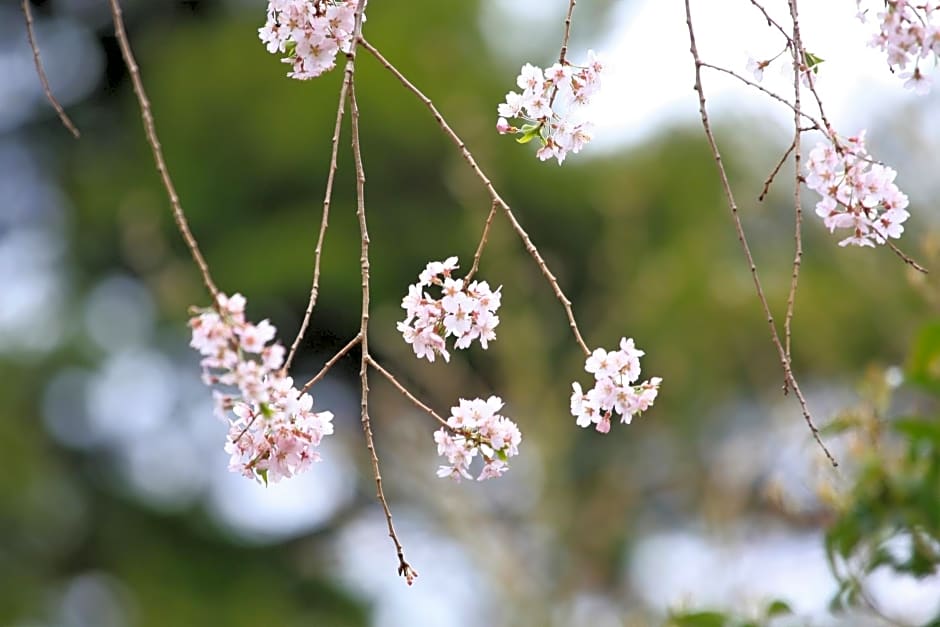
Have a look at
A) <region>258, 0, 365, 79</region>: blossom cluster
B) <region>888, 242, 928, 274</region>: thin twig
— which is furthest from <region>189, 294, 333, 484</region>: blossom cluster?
<region>888, 242, 928, 274</region>: thin twig

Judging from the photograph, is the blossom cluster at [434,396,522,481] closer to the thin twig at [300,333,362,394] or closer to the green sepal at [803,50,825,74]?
the thin twig at [300,333,362,394]

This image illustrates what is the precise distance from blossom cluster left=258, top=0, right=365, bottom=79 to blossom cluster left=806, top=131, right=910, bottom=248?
44 cm

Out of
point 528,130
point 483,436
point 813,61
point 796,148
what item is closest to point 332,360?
point 483,436

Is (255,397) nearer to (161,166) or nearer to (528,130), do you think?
(161,166)

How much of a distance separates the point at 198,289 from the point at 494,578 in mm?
3284

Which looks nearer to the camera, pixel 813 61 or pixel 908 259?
pixel 908 259

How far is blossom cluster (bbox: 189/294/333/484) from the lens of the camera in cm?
85

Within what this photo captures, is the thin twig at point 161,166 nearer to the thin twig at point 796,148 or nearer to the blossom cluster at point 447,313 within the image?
the blossom cluster at point 447,313

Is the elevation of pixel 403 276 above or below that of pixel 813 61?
above

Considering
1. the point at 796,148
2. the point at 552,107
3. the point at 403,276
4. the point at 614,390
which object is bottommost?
the point at 614,390

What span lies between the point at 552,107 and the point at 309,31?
239mm

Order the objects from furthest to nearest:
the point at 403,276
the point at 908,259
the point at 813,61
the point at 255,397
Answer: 1. the point at 403,276
2. the point at 813,61
3. the point at 908,259
4. the point at 255,397

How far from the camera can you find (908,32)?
942mm

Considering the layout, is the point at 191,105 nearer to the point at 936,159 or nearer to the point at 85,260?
the point at 85,260
